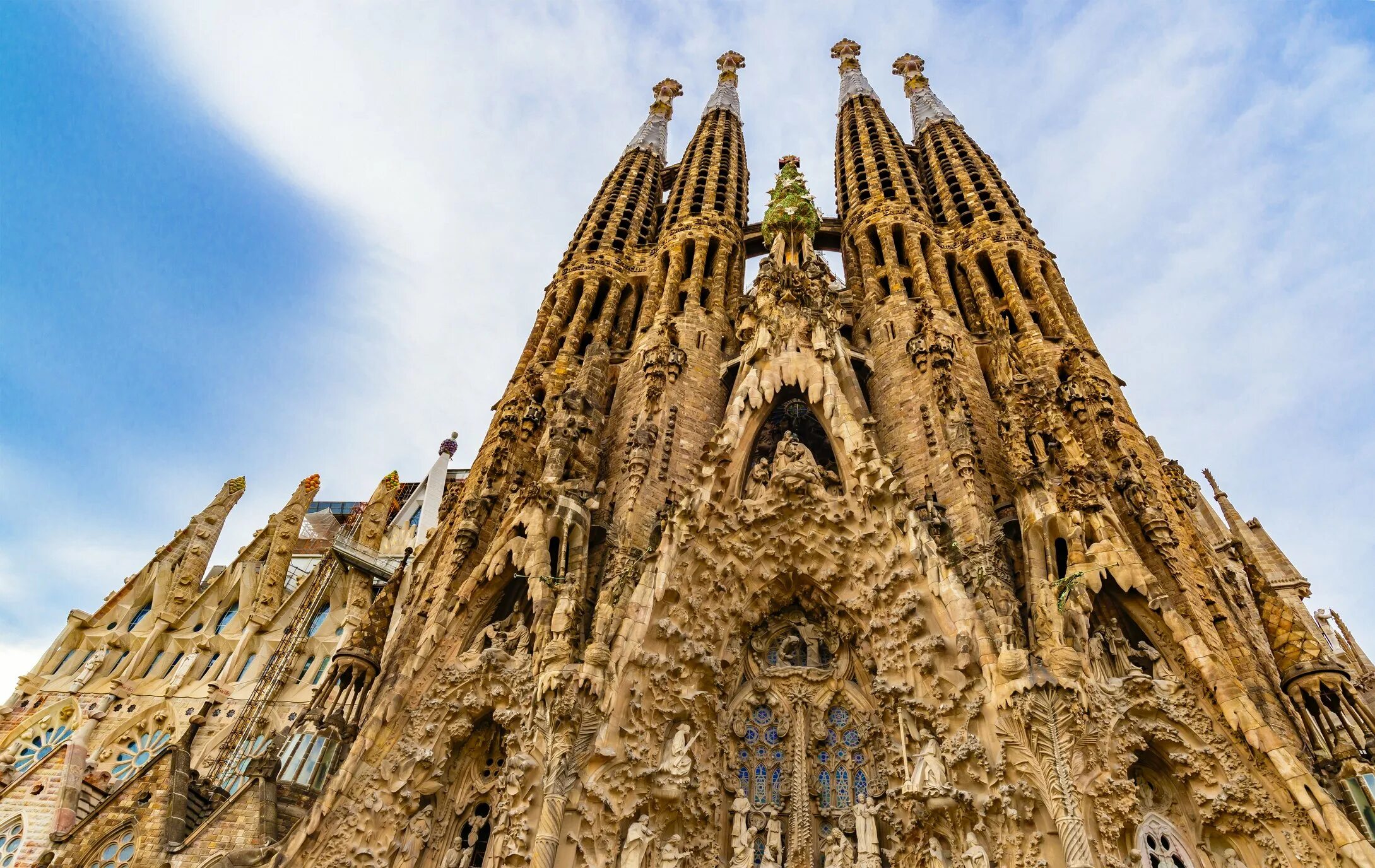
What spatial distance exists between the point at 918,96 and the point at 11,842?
30.5 meters

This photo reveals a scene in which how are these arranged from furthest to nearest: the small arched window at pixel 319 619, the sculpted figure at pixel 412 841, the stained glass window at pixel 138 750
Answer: the small arched window at pixel 319 619 → the stained glass window at pixel 138 750 → the sculpted figure at pixel 412 841

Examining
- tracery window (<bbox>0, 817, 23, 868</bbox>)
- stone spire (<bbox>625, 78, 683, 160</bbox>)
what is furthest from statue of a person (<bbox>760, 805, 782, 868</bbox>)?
stone spire (<bbox>625, 78, 683, 160</bbox>)

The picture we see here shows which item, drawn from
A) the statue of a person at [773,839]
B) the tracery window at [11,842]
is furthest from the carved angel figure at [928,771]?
the tracery window at [11,842]

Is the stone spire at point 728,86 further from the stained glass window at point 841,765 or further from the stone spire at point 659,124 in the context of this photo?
the stained glass window at point 841,765

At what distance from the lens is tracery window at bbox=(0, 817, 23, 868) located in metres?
14.6

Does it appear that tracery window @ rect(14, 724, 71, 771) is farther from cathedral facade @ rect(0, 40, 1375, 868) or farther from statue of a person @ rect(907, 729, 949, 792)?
statue of a person @ rect(907, 729, 949, 792)

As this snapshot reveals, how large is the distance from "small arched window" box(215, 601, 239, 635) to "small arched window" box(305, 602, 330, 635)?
1985 millimetres

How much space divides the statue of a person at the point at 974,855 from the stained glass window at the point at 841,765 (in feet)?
5.69

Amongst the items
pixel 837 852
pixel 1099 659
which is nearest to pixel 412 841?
pixel 837 852

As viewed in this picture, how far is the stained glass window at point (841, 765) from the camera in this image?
34.8ft

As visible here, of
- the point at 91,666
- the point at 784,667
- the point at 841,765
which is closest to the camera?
the point at 841,765

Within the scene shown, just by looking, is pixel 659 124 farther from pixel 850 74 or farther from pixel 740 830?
pixel 740 830

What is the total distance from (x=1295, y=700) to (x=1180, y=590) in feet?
5.63

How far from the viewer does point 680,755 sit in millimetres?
10133
